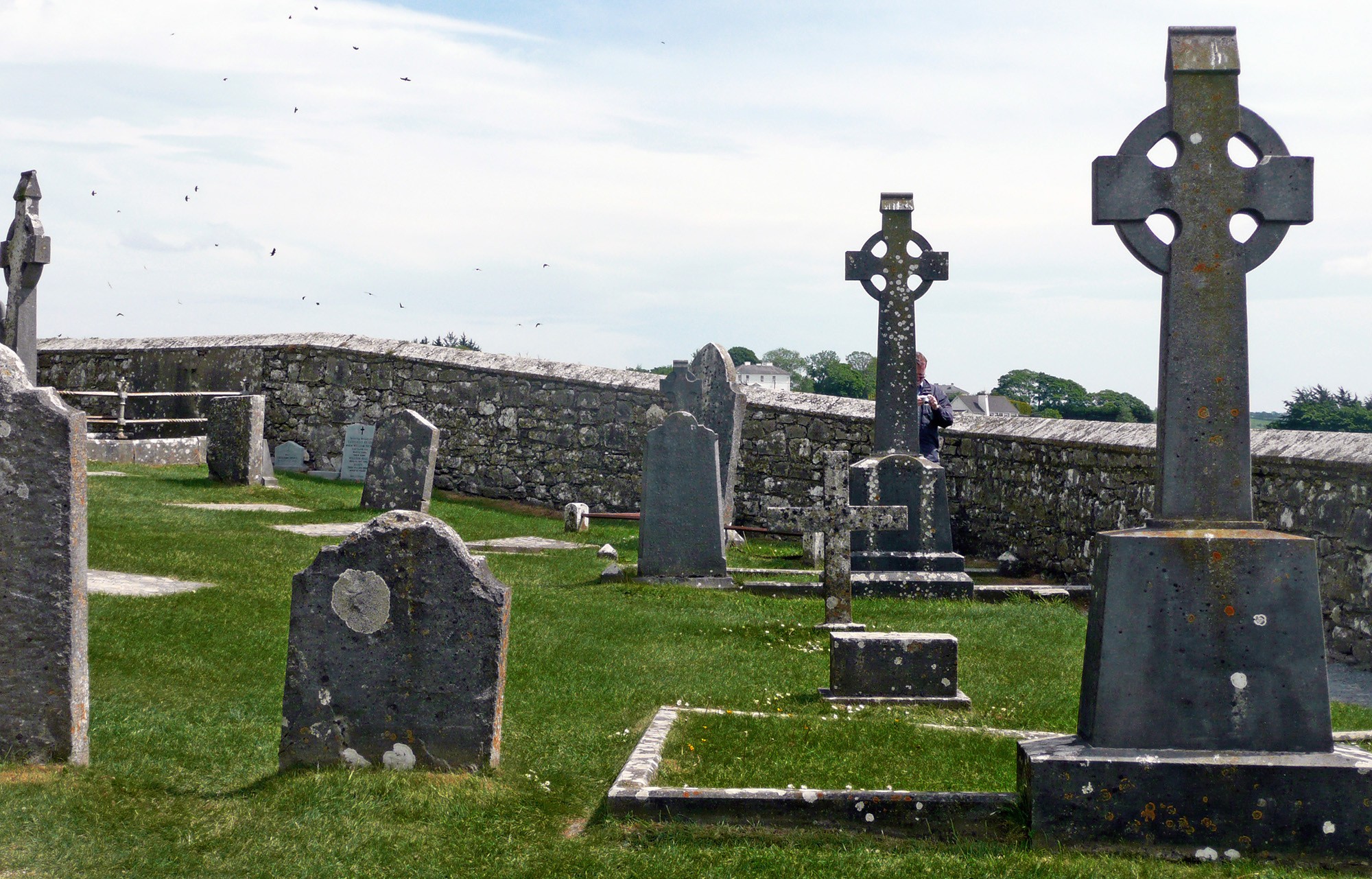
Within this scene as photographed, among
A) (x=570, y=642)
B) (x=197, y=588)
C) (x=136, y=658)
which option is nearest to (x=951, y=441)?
(x=570, y=642)

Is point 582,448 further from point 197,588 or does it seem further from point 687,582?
point 197,588

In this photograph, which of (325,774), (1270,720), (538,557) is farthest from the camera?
(538,557)

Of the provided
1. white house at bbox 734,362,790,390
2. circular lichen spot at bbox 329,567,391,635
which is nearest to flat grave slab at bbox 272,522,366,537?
circular lichen spot at bbox 329,567,391,635

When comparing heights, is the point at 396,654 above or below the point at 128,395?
below

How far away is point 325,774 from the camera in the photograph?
4727mm

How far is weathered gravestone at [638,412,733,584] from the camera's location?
10.8 metres

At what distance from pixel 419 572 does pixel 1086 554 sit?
890 centimetres

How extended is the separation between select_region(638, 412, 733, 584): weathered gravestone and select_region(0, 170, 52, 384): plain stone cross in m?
8.74

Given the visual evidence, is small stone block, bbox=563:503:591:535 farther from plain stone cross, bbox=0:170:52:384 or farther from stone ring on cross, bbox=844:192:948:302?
plain stone cross, bbox=0:170:52:384

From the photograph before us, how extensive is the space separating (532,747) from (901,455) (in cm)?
676

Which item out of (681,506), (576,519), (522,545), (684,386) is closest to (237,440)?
(576,519)

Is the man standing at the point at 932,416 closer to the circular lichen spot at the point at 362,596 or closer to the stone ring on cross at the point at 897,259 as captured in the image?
the stone ring on cross at the point at 897,259

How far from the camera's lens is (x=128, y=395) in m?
17.4

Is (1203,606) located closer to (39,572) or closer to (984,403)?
(39,572)
